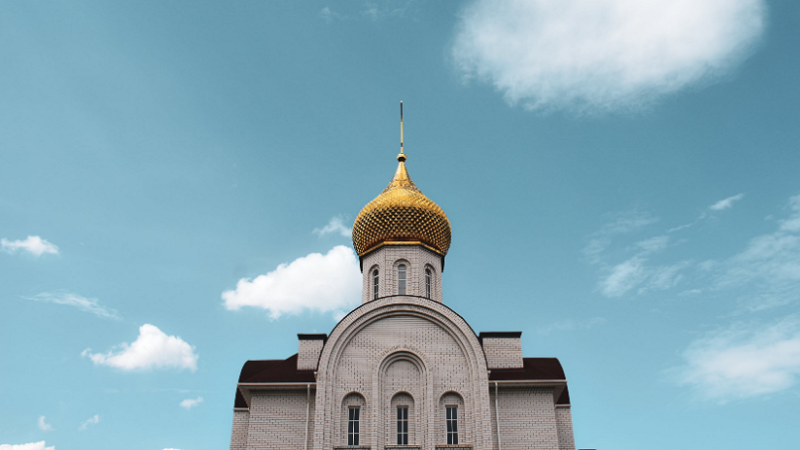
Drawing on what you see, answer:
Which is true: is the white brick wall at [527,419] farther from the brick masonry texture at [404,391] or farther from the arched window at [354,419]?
the arched window at [354,419]

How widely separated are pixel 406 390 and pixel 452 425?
5.29ft

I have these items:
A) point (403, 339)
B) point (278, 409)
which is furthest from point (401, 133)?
point (278, 409)

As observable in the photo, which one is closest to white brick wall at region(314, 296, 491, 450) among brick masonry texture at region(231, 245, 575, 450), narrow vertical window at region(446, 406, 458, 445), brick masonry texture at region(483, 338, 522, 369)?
brick masonry texture at region(231, 245, 575, 450)

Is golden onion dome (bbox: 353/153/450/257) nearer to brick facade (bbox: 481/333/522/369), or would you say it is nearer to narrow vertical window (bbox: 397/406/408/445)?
brick facade (bbox: 481/333/522/369)

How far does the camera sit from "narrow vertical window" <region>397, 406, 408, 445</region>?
698 inches

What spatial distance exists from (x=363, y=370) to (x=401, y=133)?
10.5 meters

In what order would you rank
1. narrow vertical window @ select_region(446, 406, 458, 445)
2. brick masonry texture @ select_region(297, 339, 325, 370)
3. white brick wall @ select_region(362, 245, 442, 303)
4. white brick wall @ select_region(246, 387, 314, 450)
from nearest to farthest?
1. narrow vertical window @ select_region(446, 406, 458, 445)
2. white brick wall @ select_region(246, 387, 314, 450)
3. brick masonry texture @ select_region(297, 339, 325, 370)
4. white brick wall @ select_region(362, 245, 442, 303)

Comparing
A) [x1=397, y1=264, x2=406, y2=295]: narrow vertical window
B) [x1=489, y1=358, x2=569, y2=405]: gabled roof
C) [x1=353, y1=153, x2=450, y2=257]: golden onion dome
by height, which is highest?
[x1=353, y1=153, x2=450, y2=257]: golden onion dome

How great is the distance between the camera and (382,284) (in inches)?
833

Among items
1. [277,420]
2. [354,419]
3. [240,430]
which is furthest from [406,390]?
[240,430]

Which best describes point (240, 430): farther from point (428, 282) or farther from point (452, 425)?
point (428, 282)

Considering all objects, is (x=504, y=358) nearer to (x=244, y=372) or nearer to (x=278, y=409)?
(x=278, y=409)

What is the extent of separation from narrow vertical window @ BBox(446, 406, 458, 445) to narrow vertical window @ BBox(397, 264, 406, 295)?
4354 mm

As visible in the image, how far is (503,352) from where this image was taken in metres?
19.6
